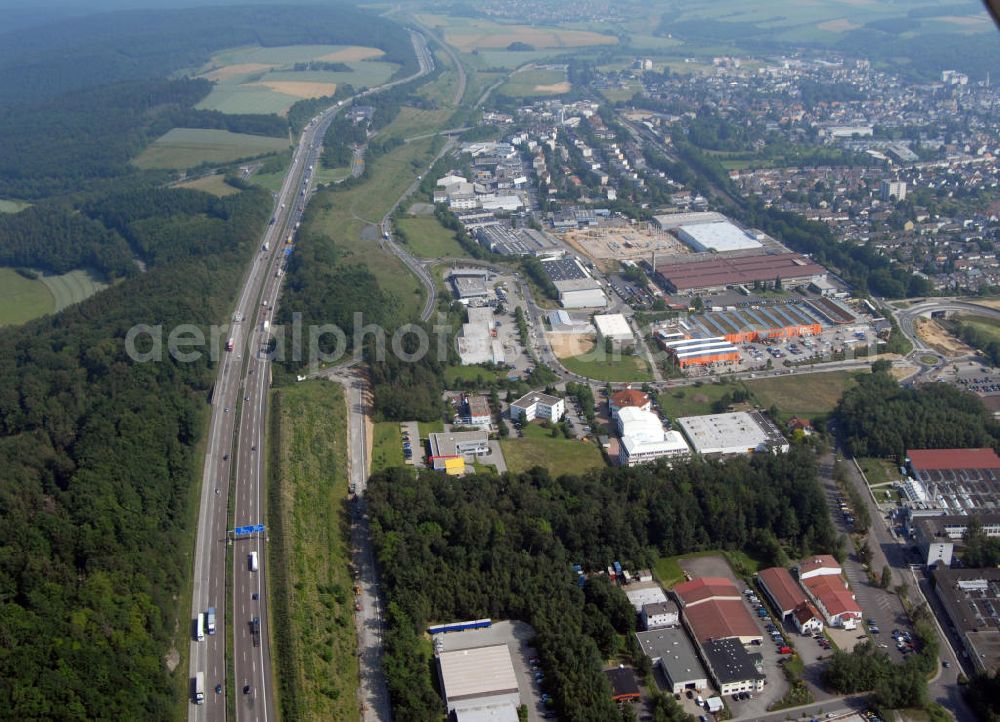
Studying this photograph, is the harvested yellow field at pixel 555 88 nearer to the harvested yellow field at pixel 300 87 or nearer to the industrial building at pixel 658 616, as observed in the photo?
the harvested yellow field at pixel 300 87

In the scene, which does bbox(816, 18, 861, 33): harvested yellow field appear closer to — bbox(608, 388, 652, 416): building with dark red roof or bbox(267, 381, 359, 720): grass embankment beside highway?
bbox(608, 388, 652, 416): building with dark red roof

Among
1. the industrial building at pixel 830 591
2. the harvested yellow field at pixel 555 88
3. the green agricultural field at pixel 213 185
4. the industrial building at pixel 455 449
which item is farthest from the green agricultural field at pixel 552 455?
the harvested yellow field at pixel 555 88

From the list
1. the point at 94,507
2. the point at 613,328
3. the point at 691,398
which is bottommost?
the point at 691,398

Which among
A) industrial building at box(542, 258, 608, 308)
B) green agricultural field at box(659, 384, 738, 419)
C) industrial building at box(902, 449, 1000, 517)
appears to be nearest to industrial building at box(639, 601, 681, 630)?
industrial building at box(902, 449, 1000, 517)

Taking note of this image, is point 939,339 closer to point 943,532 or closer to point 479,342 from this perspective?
point 943,532

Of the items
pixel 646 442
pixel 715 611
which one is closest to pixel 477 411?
pixel 646 442

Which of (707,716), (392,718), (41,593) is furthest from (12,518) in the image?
(707,716)

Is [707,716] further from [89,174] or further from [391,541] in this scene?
[89,174]
